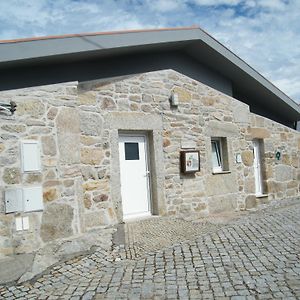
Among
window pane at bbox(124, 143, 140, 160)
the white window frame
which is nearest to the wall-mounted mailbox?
window pane at bbox(124, 143, 140, 160)

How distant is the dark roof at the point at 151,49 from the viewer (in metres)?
5.04

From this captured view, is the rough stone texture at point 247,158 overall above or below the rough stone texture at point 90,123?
below

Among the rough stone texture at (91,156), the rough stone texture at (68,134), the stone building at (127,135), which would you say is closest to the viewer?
the stone building at (127,135)

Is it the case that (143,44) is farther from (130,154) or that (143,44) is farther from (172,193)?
(172,193)

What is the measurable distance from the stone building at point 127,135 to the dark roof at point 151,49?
0.9 inches

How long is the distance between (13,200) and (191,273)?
8.41 feet

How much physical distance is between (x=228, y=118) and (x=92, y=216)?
14.7 ft

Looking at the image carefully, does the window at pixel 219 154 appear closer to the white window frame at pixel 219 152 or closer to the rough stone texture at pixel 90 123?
the white window frame at pixel 219 152

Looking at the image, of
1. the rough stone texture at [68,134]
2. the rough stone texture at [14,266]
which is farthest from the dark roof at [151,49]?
the rough stone texture at [14,266]

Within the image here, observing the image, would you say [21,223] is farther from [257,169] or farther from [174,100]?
[257,169]

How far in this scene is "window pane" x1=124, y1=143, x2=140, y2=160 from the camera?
7004 millimetres

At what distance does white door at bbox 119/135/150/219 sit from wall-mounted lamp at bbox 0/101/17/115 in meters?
2.45

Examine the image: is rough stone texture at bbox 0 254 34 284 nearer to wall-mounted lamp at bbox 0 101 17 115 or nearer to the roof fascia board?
wall-mounted lamp at bbox 0 101 17 115

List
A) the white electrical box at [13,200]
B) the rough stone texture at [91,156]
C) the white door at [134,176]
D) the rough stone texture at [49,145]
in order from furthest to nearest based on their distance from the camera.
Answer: the white door at [134,176], the rough stone texture at [91,156], the rough stone texture at [49,145], the white electrical box at [13,200]
